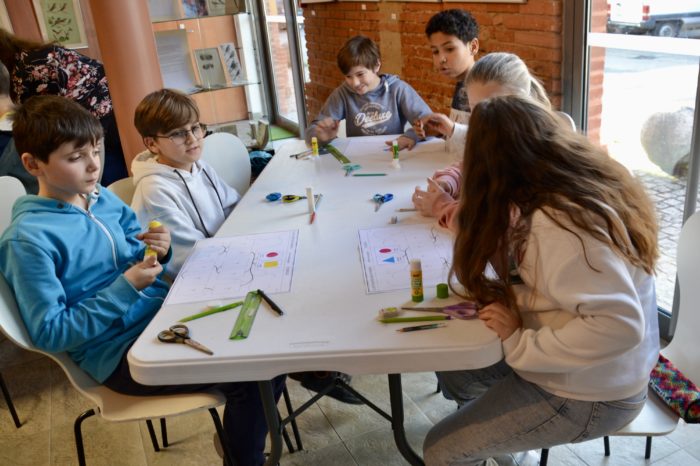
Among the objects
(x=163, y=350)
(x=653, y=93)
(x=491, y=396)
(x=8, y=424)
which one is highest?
(x=653, y=93)

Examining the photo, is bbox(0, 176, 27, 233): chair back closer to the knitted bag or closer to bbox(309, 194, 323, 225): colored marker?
bbox(309, 194, 323, 225): colored marker

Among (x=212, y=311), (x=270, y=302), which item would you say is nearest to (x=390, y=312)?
(x=270, y=302)

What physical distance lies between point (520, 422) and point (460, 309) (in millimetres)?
280

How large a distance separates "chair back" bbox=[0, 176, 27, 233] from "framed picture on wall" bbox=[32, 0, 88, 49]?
3228 mm

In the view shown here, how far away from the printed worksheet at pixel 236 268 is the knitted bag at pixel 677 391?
2.96 feet

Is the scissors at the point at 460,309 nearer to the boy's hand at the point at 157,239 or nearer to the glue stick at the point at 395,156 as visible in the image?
Answer: the boy's hand at the point at 157,239

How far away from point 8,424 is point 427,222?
1.82m

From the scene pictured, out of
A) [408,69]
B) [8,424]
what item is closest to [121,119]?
[8,424]

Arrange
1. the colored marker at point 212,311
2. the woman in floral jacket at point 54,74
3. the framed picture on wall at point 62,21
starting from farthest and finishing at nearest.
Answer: the framed picture on wall at point 62,21 < the woman in floral jacket at point 54,74 < the colored marker at point 212,311

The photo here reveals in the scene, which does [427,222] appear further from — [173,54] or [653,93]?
[173,54]

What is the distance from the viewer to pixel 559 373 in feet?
4.06

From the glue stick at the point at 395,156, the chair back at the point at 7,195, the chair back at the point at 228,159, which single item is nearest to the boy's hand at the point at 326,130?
the chair back at the point at 228,159

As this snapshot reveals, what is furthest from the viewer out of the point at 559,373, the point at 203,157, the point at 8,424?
the point at 203,157

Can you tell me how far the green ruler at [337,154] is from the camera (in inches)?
97.4
